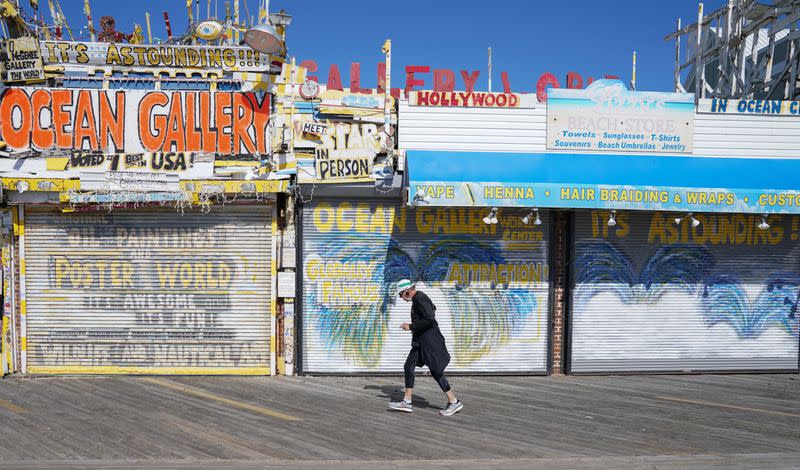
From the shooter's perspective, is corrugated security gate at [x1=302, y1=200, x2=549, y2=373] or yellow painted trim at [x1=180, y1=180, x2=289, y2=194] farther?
corrugated security gate at [x1=302, y1=200, x2=549, y2=373]

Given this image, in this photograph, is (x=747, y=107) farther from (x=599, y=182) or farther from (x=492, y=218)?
(x=492, y=218)

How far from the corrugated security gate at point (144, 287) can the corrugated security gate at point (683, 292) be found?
18.2 feet

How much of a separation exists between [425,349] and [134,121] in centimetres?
607

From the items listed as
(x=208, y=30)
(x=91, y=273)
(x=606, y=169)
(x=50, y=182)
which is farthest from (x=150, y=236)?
(x=606, y=169)

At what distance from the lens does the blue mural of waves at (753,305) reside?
10.7m

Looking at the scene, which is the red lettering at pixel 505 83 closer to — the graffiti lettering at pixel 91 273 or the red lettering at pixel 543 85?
the red lettering at pixel 543 85

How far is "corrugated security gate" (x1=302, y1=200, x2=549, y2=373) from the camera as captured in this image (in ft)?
Result: 33.2

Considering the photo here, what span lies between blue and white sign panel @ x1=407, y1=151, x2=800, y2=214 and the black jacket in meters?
2.02

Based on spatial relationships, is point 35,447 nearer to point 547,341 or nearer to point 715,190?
point 547,341

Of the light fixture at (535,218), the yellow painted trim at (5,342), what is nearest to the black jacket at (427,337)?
the light fixture at (535,218)

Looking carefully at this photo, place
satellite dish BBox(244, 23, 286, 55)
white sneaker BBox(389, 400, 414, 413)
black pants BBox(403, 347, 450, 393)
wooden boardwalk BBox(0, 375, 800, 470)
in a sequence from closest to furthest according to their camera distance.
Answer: wooden boardwalk BBox(0, 375, 800, 470)
black pants BBox(403, 347, 450, 393)
white sneaker BBox(389, 400, 414, 413)
satellite dish BBox(244, 23, 286, 55)

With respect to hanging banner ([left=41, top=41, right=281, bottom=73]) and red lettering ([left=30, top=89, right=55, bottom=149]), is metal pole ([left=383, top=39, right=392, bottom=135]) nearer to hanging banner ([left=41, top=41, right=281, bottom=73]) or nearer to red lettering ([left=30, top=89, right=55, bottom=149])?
hanging banner ([left=41, top=41, right=281, bottom=73])

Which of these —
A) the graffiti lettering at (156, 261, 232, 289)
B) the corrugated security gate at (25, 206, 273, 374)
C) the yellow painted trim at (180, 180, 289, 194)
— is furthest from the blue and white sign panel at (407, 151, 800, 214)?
the graffiti lettering at (156, 261, 232, 289)

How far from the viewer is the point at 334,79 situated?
10.2 metres
